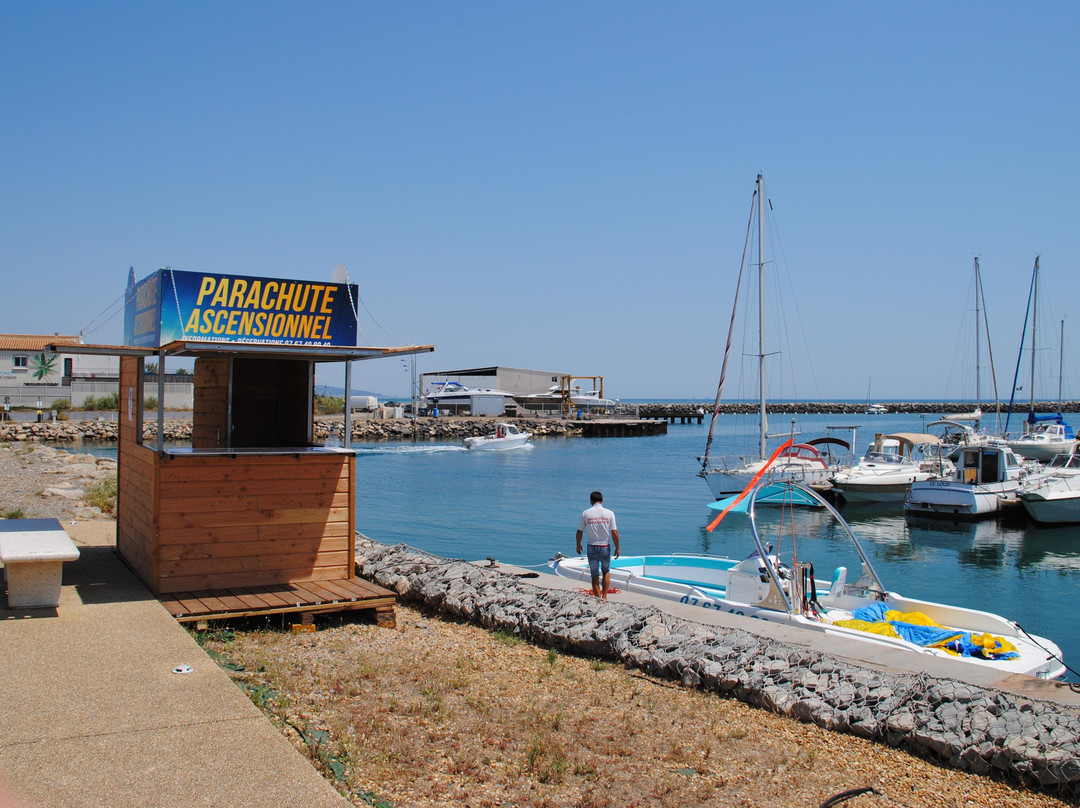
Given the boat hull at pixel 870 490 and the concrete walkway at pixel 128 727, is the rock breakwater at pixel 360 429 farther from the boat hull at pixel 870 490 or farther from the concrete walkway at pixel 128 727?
the concrete walkway at pixel 128 727

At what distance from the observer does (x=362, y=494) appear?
3800 centimetres

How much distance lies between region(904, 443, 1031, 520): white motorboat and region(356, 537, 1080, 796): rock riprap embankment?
25.9 meters

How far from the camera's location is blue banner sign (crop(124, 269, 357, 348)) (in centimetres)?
936

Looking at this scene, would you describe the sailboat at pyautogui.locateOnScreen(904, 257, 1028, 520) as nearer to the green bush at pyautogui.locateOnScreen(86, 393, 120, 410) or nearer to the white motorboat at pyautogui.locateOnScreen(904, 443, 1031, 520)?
the white motorboat at pyautogui.locateOnScreen(904, 443, 1031, 520)

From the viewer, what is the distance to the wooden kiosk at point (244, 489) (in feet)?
29.4

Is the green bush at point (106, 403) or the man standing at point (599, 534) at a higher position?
the green bush at point (106, 403)

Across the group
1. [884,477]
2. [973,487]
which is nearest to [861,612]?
[973,487]

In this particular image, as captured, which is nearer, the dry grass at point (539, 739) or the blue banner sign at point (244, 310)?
the dry grass at point (539, 739)

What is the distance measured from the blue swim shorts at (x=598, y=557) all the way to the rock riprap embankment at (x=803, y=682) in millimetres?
1296

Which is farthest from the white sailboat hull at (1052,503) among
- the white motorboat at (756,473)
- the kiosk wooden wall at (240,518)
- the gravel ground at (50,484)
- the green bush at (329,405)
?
the green bush at (329,405)

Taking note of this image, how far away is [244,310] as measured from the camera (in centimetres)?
962

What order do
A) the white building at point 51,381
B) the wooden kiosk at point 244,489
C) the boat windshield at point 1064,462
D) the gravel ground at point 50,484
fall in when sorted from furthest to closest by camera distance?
the white building at point 51,381
the boat windshield at point 1064,462
the gravel ground at point 50,484
the wooden kiosk at point 244,489

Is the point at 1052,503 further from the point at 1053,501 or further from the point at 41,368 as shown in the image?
the point at 41,368

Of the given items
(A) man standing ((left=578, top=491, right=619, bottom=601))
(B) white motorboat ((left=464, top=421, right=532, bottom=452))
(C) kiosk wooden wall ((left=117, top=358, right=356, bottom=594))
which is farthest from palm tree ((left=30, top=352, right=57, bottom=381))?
(A) man standing ((left=578, top=491, right=619, bottom=601))
